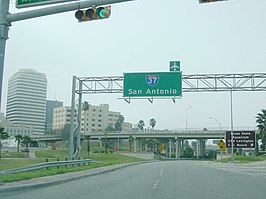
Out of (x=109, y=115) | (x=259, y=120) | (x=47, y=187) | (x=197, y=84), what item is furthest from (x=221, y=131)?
(x=109, y=115)

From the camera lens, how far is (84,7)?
39.8 ft

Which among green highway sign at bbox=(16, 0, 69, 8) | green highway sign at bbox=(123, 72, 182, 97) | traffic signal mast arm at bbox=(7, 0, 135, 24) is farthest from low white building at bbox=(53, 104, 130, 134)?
green highway sign at bbox=(16, 0, 69, 8)

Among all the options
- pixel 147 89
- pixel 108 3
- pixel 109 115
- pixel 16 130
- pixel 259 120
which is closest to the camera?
pixel 108 3

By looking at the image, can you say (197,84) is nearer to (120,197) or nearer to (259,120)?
(120,197)

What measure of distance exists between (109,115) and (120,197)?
182 meters

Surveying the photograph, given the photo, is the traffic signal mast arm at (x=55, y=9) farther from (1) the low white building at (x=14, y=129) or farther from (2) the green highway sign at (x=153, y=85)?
(1) the low white building at (x=14, y=129)

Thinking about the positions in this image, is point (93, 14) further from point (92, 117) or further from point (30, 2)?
point (92, 117)

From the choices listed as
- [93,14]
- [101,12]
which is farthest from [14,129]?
[101,12]

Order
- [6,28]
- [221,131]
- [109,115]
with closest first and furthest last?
[6,28] → [221,131] → [109,115]

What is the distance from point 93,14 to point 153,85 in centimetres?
1980

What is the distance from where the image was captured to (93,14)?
12016 mm

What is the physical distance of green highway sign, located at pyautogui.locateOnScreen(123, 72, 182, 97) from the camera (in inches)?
1228

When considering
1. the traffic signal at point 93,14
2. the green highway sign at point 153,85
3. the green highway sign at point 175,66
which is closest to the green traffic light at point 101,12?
the traffic signal at point 93,14

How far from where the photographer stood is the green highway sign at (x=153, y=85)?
31.2m
